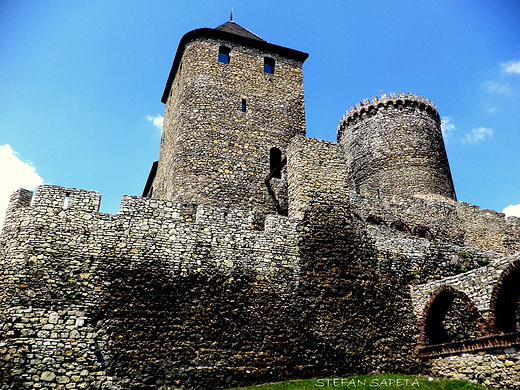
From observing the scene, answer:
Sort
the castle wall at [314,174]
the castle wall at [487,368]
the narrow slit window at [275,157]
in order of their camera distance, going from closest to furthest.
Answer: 1. the castle wall at [487,368]
2. the castle wall at [314,174]
3. the narrow slit window at [275,157]

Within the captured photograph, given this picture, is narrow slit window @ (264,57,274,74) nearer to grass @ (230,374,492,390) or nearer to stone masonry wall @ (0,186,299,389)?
stone masonry wall @ (0,186,299,389)

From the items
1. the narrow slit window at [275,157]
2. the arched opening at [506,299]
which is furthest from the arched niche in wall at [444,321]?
the narrow slit window at [275,157]

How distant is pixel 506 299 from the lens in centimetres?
1023

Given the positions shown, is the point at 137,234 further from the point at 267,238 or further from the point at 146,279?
the point at 267,238

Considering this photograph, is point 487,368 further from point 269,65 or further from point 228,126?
point 269,65

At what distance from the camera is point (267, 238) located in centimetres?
1209

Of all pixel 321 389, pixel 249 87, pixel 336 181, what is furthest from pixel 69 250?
pixel 249 87

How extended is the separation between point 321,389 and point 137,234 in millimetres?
5938

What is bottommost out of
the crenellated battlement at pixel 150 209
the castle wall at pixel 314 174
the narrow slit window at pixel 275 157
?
the crenellated battlement at pixel 150 209

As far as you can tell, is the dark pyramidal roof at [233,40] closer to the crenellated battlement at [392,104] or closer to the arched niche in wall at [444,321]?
the crenellated battlement at [392,104]

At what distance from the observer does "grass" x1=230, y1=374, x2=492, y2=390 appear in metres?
9.66

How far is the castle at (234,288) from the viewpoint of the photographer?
952cm

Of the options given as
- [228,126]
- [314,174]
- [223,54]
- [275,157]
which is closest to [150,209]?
[314,174]

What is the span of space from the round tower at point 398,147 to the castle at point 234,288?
683 cm
